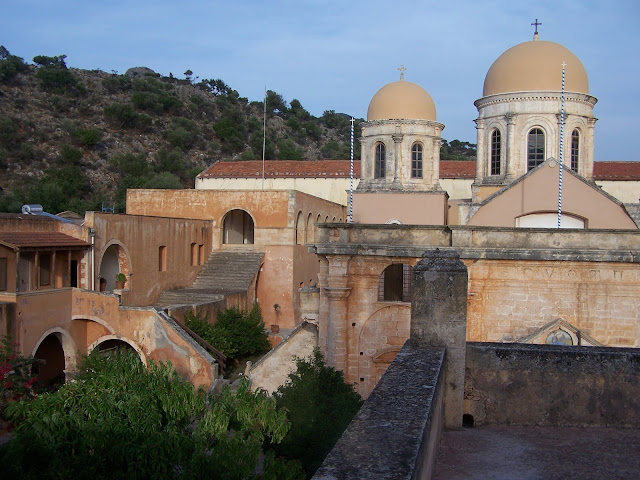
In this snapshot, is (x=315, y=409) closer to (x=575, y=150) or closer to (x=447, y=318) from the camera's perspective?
(x=447, y=318)

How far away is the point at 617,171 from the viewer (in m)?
33.6

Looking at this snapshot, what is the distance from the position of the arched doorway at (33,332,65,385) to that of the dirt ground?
58.5 ft

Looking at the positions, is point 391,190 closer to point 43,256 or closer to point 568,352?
point 43,256

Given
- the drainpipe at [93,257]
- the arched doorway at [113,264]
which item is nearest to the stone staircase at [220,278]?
the arched doorway at [113,264]

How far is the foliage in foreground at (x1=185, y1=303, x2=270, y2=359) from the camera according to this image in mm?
22219

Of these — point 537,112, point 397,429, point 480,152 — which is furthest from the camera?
point 480,152

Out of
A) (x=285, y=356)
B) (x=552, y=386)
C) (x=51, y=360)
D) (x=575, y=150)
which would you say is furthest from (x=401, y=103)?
(x=552, y=386)

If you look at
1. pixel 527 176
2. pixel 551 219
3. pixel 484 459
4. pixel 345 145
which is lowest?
pixel 484 459

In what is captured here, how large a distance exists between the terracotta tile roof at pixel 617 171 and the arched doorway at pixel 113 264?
23.0 meters

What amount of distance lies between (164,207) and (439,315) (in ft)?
85.9

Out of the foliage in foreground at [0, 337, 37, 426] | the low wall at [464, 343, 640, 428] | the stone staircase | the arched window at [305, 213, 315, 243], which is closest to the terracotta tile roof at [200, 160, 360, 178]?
the arched window at [305, 213, 315, 243]

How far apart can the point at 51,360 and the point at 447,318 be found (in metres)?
18.9

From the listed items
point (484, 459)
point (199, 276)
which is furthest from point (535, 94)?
point (484, 459)

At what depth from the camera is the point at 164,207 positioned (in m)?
30.9
